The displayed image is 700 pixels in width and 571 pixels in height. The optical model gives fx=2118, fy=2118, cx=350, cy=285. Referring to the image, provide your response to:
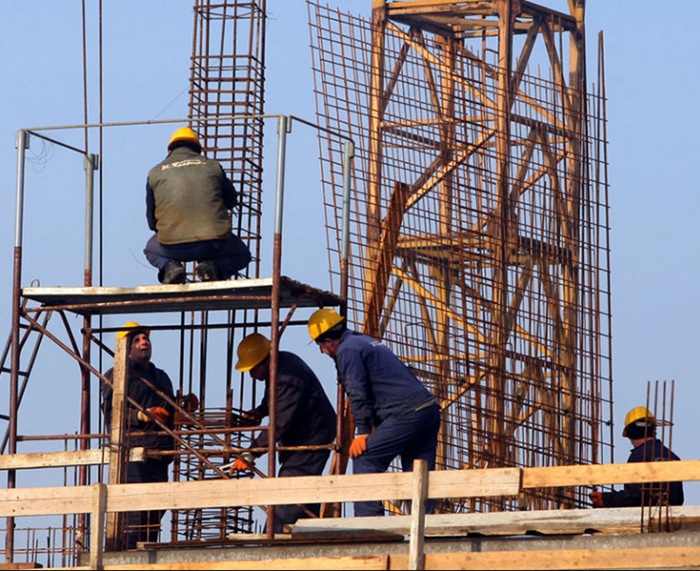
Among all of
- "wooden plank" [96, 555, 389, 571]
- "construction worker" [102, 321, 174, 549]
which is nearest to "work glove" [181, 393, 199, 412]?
"construction worker" [102, 321, 174, 549]

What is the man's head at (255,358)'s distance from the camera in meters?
18.7

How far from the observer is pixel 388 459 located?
18.0 m

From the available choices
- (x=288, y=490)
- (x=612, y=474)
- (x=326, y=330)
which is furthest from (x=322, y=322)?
(x=612, y=474)

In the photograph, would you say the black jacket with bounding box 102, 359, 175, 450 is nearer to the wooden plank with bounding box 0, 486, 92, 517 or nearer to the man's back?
the man's back

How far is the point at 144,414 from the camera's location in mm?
18547

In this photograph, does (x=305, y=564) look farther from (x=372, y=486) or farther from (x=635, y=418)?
(x=635, y=418)

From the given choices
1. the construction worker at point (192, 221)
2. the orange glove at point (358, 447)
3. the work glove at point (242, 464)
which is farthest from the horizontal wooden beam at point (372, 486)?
the construction worker at point (192, 221)

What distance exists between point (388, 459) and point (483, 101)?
726 cm

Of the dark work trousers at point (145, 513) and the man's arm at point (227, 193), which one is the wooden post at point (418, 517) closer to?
the dark work trousers at point (145, 513)

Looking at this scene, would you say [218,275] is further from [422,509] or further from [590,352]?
[590,352]

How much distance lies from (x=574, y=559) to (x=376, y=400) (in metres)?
3.49

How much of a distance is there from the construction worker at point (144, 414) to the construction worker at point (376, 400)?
5.55 feet

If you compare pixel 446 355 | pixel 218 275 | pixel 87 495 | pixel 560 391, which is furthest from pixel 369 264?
pixel 87 495

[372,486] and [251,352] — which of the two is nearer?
[372,486]
